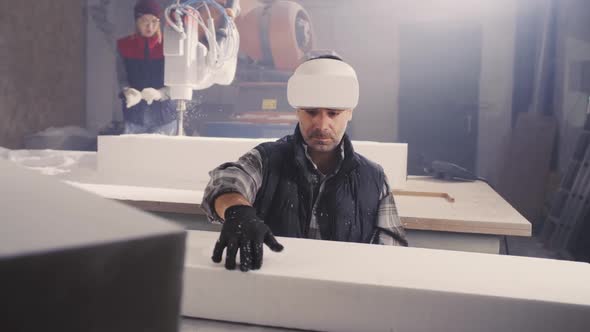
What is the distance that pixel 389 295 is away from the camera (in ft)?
1.77

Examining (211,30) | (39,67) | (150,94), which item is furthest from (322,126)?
(39,67)

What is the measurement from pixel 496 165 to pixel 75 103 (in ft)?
15.1

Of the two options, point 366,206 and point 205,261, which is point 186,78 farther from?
point 205,261

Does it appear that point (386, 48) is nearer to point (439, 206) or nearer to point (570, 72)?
point (570, 72)

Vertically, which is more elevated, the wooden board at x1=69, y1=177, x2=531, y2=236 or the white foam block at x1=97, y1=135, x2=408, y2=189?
the white foam block at x1=97, y1=135, x2=408, y2=189

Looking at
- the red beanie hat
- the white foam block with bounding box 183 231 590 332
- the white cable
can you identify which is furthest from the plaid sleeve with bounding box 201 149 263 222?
the red beanie hat

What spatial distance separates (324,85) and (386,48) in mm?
4237

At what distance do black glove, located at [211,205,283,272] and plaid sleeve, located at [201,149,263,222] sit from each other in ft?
1.31

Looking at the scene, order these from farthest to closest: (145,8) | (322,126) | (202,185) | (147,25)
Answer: (147,25), (145,8), (202,185), (322,126)

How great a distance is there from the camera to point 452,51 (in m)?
5.04

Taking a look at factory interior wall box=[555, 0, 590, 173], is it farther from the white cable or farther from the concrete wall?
the white cable

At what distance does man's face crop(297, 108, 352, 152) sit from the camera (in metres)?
1.30

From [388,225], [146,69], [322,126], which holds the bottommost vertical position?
[388,225]

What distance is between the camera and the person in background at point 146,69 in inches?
127
